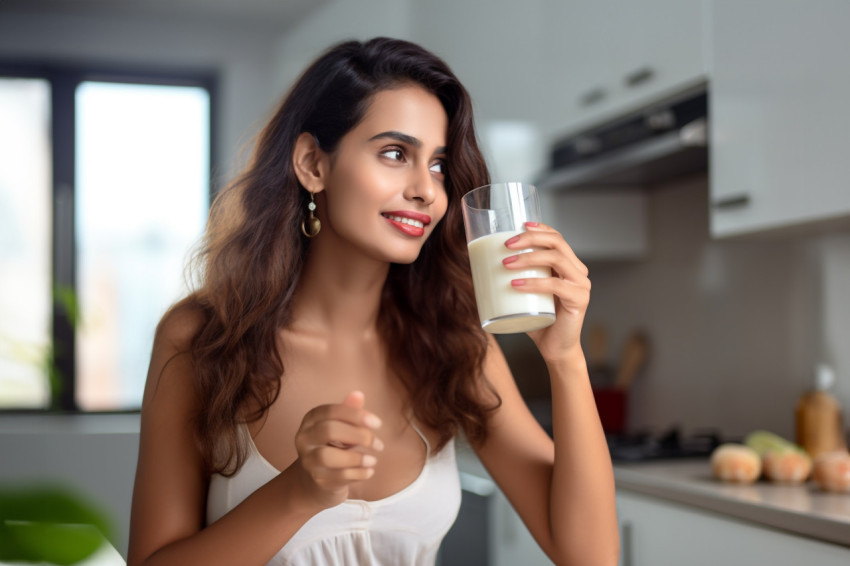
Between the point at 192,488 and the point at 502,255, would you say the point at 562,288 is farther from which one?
the point at 192,488

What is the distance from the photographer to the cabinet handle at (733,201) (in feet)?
6.24

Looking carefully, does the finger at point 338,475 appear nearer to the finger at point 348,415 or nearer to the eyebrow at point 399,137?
the finger at point 348,415

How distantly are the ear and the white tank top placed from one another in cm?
42

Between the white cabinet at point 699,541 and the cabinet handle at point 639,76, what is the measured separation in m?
1.10

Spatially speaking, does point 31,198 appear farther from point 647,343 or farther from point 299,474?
point 299,474

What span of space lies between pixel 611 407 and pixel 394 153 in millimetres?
1875

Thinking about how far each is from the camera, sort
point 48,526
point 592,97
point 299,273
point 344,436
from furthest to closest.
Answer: point 592,97
point 299,273
point 344,436
point 48,526

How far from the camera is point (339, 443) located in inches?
33.2

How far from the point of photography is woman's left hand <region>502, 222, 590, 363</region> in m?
1.02

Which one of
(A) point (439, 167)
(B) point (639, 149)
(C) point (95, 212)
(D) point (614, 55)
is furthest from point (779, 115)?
(C) point (95, 212)

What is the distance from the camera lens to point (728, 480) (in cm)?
176

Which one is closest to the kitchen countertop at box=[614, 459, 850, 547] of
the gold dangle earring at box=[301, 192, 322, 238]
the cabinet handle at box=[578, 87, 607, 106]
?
the gold dangle earring at box=[301, 192, 322, 238]

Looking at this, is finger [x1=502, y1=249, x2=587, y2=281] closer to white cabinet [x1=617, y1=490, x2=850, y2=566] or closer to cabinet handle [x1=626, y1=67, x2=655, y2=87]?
white cabinet [x1=617, y1=490, x2=850, y2=566]

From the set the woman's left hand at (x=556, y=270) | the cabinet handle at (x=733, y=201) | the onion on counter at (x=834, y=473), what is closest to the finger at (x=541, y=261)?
the woman's left hand at (x=556, y=270)
